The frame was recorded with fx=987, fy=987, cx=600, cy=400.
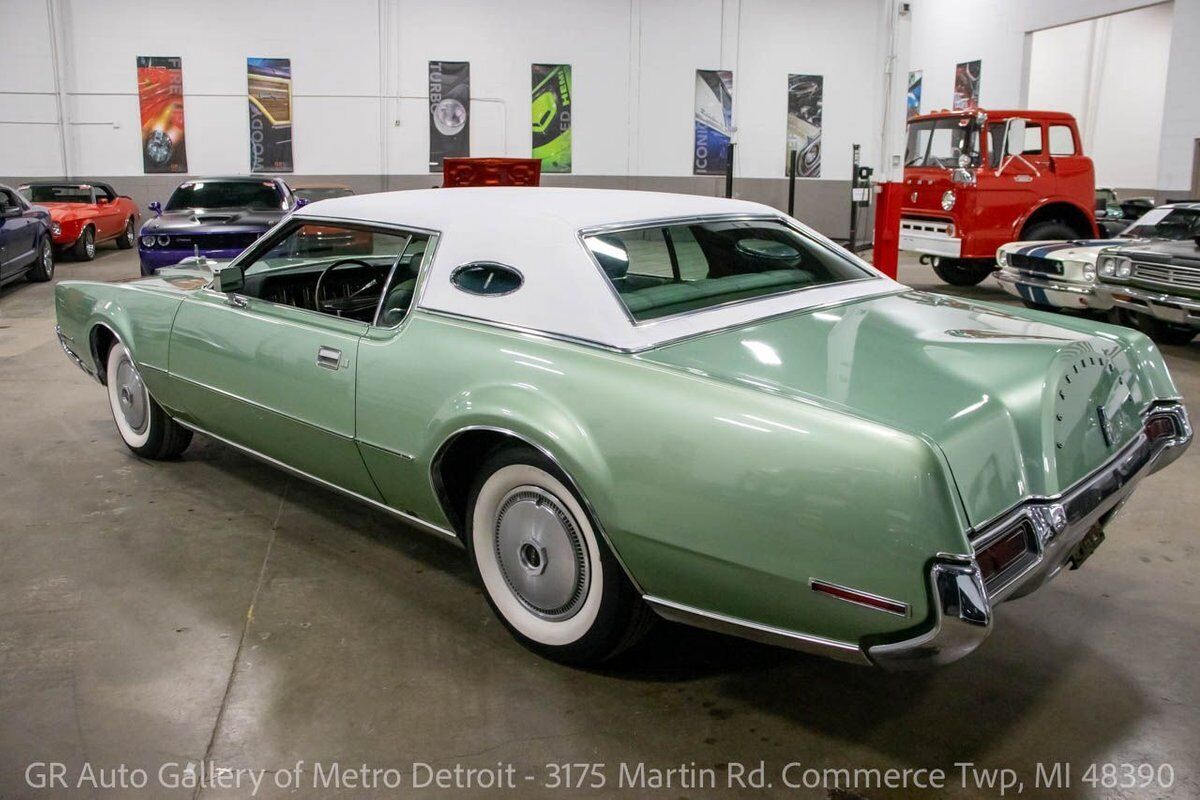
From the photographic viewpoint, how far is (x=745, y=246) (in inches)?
131

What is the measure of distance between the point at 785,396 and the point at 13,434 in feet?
14.6

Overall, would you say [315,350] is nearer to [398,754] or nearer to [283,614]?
[283,614]

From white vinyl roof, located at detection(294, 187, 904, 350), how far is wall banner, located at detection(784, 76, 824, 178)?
15.1 m

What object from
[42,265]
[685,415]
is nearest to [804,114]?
[42,265]

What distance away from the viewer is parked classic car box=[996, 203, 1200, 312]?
7391 mm

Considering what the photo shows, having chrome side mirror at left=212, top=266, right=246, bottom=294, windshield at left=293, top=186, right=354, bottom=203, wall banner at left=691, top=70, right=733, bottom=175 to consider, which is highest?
wall banner at left=691, top=70, right=733, bottom=175

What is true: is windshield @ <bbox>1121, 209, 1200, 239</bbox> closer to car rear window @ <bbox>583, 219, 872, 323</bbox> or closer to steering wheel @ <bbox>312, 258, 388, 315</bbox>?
car rear window @ <bbox>583, 219, 872, 323</bbox>

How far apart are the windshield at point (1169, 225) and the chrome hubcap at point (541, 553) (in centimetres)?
644

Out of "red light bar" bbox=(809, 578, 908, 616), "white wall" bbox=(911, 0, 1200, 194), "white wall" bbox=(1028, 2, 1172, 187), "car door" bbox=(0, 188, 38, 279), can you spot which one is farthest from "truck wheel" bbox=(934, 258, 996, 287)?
"car door" bbox=(0, 188, 38, 279)

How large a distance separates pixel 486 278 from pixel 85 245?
12.1 meters

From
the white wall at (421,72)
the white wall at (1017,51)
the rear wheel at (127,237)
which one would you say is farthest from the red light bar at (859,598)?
A: the white wall at (421,72)

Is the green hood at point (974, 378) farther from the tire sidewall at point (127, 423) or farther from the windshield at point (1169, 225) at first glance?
Result: the windshield at point (1169, 225)

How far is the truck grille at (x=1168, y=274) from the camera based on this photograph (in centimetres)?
643

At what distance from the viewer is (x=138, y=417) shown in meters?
4.45
